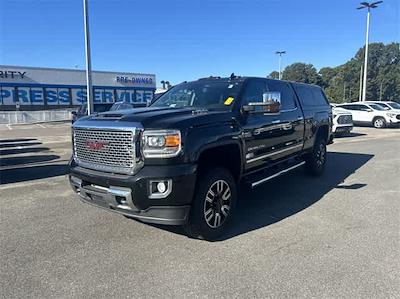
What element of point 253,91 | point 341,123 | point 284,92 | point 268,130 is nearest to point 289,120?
point 284,92

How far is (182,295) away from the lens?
313 centimetres

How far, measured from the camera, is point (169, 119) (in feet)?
13.2

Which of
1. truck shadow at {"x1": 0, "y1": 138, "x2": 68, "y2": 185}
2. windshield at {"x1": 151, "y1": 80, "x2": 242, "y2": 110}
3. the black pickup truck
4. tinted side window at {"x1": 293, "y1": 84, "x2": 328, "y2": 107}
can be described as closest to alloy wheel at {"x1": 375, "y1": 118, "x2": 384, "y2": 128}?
tinted side window at {"x1": 293, "y1": 84, "x2": 328, "y2": 107}

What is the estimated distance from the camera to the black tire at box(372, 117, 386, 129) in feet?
72.4

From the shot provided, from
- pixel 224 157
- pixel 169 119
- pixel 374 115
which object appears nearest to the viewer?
pixel 169 119

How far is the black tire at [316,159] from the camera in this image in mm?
7621

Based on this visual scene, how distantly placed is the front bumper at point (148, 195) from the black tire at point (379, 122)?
21401mm

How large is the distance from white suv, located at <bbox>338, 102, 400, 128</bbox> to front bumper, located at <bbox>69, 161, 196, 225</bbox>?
21.4 m

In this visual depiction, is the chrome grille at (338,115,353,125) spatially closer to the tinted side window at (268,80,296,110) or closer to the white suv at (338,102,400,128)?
the white suv at (338,102,400,128)

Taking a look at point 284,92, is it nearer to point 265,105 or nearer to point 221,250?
point 265,105

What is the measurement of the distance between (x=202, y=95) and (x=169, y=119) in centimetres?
149

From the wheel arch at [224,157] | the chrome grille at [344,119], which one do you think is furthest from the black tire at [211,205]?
the chrome grille at [344,119]

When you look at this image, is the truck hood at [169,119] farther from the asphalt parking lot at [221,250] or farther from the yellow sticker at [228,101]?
the asphalt parking lot at [221,250]

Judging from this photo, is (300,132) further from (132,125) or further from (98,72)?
(98,72)
